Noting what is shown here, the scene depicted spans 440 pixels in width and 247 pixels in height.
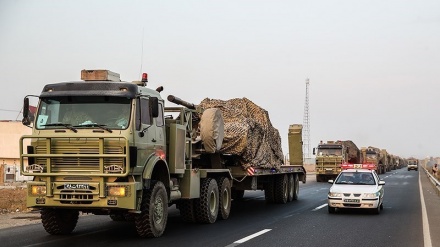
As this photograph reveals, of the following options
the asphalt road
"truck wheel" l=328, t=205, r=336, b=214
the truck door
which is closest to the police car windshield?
the asphalt road

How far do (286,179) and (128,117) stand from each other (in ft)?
42.2

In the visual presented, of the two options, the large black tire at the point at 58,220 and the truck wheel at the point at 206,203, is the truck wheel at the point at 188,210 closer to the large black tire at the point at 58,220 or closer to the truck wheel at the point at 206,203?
the truck wheel at the point at 206,203

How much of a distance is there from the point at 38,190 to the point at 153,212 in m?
2.28

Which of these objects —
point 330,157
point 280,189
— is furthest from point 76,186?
point 330,157

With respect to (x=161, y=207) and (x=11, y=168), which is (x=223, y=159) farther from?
(x=11, y=168)

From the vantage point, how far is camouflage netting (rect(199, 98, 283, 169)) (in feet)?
55.6

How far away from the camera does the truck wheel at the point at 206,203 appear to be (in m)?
14.3

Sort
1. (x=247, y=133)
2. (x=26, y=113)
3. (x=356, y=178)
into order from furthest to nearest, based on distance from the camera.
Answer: (x=356, y=178) → (x=247, y=133) → (x=26, y=113)

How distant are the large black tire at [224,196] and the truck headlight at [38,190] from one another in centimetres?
599

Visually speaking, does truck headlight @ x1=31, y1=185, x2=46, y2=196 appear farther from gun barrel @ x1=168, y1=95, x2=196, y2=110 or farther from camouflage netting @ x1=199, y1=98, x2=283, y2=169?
camouflage netting @ x1=199, y1=98, x2=283, y2=169

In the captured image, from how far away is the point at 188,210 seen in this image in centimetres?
1436

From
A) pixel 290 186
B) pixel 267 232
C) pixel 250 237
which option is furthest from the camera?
pixel 290 186

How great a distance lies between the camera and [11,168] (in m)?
48.4

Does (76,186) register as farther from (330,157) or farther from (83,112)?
(330,157)
